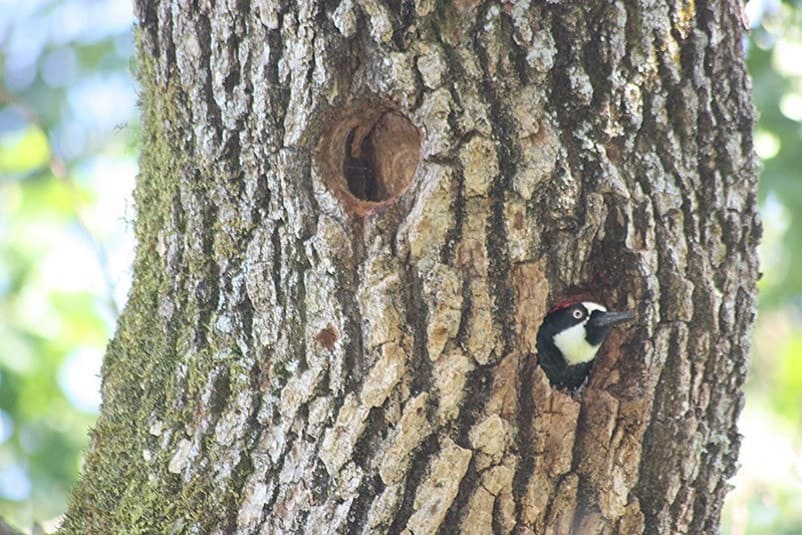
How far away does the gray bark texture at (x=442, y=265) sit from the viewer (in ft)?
7.93

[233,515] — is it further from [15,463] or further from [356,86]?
[15,463]

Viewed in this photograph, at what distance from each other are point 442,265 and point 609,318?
56 centimetres

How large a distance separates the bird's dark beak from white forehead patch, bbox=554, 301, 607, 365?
0.07ft

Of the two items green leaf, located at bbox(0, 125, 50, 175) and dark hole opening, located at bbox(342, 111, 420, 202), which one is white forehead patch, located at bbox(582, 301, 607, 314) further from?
green leaf, located at bbox(0, 125, 50, 175)

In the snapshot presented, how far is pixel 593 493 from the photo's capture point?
255 cm

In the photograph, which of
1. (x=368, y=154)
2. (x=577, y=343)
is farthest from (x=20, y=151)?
(x=577, y=343)

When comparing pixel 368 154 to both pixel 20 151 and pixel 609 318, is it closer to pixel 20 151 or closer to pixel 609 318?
pixel 609 318

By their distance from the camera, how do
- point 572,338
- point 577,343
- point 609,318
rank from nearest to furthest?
point 609,318
point 577,343
point 572,338

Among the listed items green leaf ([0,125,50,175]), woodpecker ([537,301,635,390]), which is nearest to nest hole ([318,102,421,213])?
woodpecker ([537,301,635,390])

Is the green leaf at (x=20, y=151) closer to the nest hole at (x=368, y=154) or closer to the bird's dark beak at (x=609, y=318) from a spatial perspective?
the nest hole at (x=368, y=154)

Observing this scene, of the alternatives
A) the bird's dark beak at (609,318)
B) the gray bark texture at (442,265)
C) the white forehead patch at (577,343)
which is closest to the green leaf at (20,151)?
the gray bark texture at (442,265)

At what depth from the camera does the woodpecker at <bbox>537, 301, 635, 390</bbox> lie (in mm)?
2717

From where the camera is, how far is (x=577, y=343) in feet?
10.2

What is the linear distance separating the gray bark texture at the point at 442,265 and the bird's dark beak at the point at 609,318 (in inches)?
1.2
